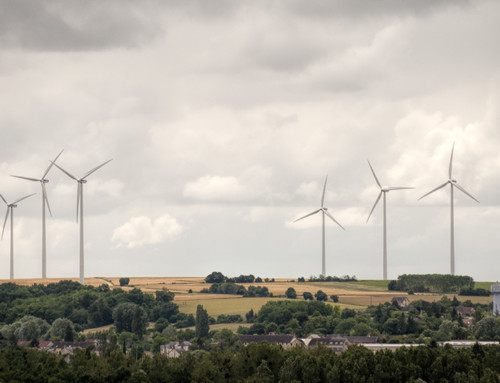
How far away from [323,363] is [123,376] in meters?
33.3

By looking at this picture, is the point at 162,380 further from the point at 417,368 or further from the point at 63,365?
the point at 417,368

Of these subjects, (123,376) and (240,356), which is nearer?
(123,376)

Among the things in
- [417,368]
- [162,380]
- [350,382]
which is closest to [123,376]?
[162,380]

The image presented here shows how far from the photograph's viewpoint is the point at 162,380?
182 meters

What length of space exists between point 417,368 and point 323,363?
51.2 ft

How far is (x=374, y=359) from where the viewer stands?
18438 centimetres

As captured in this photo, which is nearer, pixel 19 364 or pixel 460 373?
pixel 460 373

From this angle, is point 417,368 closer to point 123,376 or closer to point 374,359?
point 374,359

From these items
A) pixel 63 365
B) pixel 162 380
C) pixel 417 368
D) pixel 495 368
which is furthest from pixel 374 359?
pixel 63 365

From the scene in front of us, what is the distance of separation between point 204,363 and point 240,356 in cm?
1096

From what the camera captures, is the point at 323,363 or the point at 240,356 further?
the point at 240,356

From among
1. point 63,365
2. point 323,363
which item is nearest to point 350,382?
point 323,363

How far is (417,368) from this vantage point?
181375mm

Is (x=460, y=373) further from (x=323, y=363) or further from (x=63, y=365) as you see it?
(x=63, y=365)
